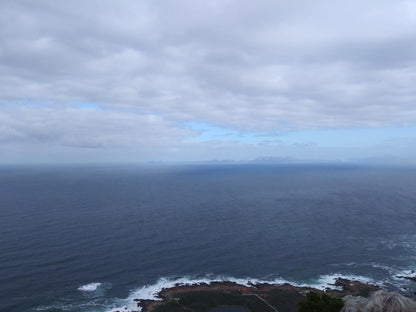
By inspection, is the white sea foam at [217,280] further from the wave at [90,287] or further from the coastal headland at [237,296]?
the wave at [90,287]

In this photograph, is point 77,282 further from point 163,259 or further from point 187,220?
point 187,220

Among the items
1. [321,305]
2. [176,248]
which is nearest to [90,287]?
[176,248]

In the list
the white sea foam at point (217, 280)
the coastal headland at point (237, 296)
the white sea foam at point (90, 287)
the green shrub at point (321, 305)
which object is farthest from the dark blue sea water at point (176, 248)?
the green shrub at point (321, 305)

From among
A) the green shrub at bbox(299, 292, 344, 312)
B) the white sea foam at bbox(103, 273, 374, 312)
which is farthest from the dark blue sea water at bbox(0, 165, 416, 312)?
the green shrub at bbox(299, 292, 344, 312)

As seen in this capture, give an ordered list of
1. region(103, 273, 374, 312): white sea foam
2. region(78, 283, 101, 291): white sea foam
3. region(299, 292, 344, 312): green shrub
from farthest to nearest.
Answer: region(78, 283, 101, 291): white sea foam → region(103, 273, 374, 312): white sea foam → region(299, 292, 344, 312): green shrub

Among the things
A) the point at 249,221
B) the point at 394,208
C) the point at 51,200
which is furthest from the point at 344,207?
the point at 51,200

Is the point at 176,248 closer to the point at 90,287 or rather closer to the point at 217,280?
the point at 217,280

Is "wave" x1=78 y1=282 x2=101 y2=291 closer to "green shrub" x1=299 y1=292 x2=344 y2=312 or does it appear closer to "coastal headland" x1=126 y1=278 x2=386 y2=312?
"coastal headland" x1=126 y1=278 x2=386 y2=312

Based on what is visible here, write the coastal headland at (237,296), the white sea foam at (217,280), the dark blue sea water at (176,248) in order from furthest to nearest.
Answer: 1. the dark blue sea water at (176,248)
2. the white sea foam at (217,280)
3. the coastal headland at (237,296)
